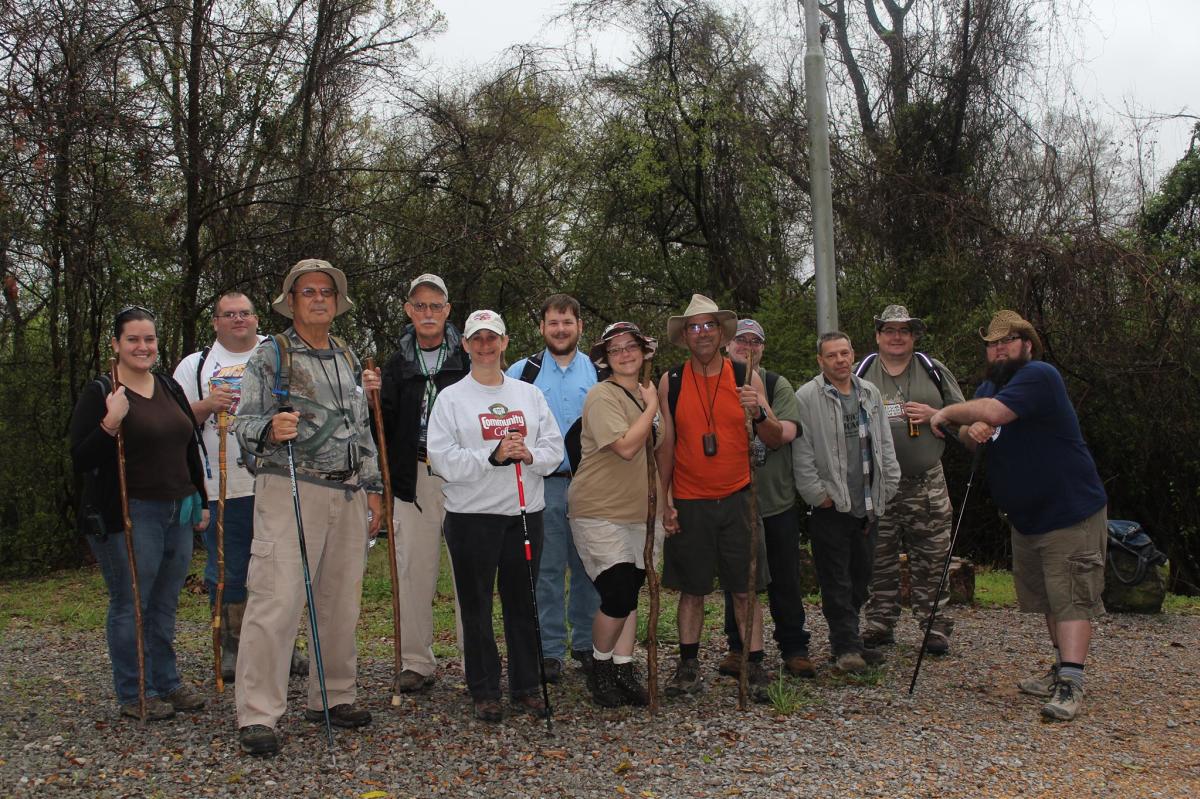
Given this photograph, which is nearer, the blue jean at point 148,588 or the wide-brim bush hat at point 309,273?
the wide-brim bush hat at point 309,273

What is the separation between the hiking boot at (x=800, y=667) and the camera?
612cm

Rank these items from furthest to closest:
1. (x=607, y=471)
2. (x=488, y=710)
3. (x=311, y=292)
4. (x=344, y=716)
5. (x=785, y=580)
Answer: (x=785, y=580)
(x=607, y=471)
(x=488, y=710)
(x=344, y=716)
(x=311, y=292)

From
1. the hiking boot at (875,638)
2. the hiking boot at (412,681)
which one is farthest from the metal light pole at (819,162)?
the hiking boot at (412,681)

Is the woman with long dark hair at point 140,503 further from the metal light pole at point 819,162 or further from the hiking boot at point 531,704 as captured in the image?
the metal light pole at point 819,162

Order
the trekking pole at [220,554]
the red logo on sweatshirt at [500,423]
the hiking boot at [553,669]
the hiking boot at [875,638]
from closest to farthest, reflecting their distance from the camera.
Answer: the red logo on sweatshirt at [500,423] < the trekking pole at [220,554] < the hiking boot at [553,669] < the hiking boot at [875,638]

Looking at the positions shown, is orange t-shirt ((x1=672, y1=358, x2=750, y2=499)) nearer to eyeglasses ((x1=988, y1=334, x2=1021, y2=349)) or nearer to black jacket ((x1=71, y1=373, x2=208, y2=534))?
eyeglasses ((x1=988, y1=334, x2=1021, y2=349))

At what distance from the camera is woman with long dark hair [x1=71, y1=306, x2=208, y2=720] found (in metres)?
5.24

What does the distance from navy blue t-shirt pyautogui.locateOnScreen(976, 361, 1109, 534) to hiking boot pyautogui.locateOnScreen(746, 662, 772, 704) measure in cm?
167

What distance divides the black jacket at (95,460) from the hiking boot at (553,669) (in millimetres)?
2414

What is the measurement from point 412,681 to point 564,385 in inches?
73.8

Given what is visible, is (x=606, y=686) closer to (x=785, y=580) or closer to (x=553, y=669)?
(x=553, y=669)

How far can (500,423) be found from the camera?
529cm

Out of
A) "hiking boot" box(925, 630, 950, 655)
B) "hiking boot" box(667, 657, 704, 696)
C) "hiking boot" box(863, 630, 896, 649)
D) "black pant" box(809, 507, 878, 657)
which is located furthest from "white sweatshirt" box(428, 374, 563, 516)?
"hiking boot" box(925, 630, 950, 655)

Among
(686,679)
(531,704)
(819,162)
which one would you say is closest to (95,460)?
(531,704)
